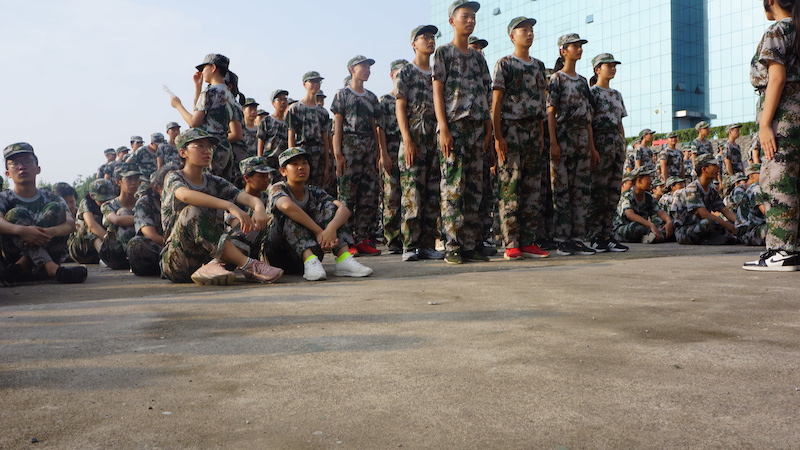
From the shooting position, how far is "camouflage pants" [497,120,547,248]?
561cm

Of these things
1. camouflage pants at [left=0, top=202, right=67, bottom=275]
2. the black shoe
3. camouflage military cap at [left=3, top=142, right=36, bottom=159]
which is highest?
camouflage military cap at [left=3, top=142, right=36, bottom=159]

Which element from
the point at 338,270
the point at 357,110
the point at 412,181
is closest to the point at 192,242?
the point at 338,270

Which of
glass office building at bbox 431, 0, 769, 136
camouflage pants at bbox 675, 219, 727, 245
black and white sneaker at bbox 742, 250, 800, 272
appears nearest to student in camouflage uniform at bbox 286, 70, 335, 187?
camouflage pants at bbox 675, 219, 727, 245

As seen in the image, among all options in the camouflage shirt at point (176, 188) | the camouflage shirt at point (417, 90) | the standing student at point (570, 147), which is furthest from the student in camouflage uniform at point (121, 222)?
the standing student at point (570, 147)

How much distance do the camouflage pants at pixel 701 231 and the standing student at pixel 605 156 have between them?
1700 mm

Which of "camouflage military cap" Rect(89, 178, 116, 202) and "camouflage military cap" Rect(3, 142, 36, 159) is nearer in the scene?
"camouflage military cap" Rect(3, 142, 36, 159)

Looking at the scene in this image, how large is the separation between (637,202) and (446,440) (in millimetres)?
7854

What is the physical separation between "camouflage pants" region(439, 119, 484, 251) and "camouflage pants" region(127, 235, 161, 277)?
7.85ft

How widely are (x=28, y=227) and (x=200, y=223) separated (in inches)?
60.4

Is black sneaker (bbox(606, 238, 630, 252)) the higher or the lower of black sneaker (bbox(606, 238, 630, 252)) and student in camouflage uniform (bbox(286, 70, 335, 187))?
the lower

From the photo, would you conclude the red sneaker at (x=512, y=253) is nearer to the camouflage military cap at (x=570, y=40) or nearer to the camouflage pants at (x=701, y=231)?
the camouflage military cap at (x=570, y=40)

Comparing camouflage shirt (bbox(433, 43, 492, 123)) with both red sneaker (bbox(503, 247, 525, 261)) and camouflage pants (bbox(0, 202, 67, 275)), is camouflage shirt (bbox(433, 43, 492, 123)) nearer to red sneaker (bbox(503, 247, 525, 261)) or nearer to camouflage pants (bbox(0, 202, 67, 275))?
red sneaker (bbox(503, 247, 525, 261))

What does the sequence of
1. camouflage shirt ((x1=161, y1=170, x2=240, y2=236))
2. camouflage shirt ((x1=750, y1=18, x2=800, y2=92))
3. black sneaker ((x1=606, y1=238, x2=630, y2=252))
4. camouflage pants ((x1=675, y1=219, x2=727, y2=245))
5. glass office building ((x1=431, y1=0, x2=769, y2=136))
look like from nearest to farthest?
camouflage shirt ((x1=750, y1=18, x2=800, y2=92))
camouflage shirt ((x1=161, y1=170, x2=240, y2=236))
black sneaker ((x1=606, y1=238, x2=630, y2=252))
camouflage pants ((x1=675, y1=219, x2=727, y2=245))
glass office building ((x1=431, y1=0, x2=769, y2=136))

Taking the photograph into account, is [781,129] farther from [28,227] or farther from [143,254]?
[28,227]
